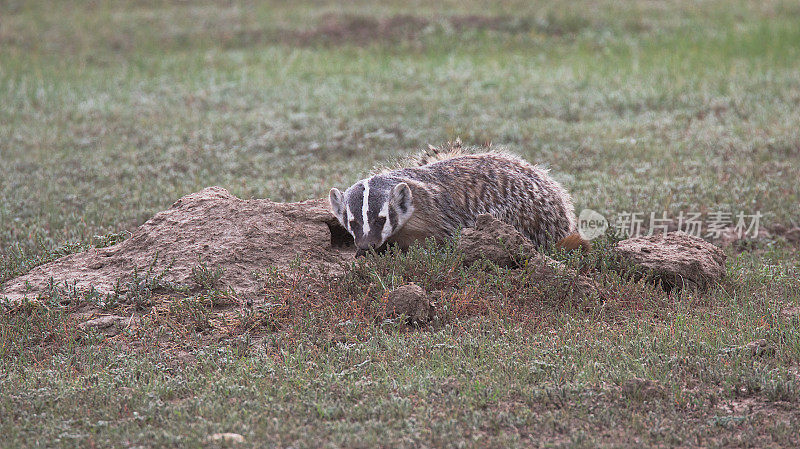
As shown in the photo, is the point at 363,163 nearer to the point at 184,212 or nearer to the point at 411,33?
the point at 184,212

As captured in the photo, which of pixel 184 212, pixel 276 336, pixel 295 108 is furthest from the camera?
pixel 295 108

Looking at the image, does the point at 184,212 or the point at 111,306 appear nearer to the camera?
the point at 111,306

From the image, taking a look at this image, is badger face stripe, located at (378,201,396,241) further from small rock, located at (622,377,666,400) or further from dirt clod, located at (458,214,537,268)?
small rock, located at (622,377,666,400)

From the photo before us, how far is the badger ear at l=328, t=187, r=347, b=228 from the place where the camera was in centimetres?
617

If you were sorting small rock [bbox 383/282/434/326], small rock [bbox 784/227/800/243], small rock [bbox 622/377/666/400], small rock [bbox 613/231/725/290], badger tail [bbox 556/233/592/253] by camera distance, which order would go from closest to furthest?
small rock [bbox 622/377/666/400] → small rock [bbox 383/282/434/326] → small rock [bbox 613/231/725/290] → badger tail [bbox 556/233/592/253] → small rock [bbox 784/227/800/243]

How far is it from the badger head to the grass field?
270 millimetres

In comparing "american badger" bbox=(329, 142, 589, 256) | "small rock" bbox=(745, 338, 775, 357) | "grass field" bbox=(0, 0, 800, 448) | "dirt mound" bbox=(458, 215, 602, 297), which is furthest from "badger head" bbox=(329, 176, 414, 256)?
"small rock" bbox=(745, 338, 775, 357)

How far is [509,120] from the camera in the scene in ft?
39.5

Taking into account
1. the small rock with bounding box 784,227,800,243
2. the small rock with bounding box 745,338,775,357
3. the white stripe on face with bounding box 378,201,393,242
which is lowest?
the small rock with bounding box 784,227,800,243

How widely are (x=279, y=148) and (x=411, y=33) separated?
721 centimetres

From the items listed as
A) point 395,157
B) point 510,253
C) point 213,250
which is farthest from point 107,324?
point 395,157

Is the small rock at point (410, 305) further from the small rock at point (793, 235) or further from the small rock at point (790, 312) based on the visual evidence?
the small rock at point (793, 235)

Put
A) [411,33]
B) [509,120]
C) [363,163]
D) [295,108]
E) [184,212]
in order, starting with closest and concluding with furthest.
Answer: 1. [184,212]
2. [363,163]
3. [509,120]
4. [295,108]
5. [411,33]

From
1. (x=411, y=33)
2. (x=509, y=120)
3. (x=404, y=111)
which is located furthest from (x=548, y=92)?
(x=411, y=33)
